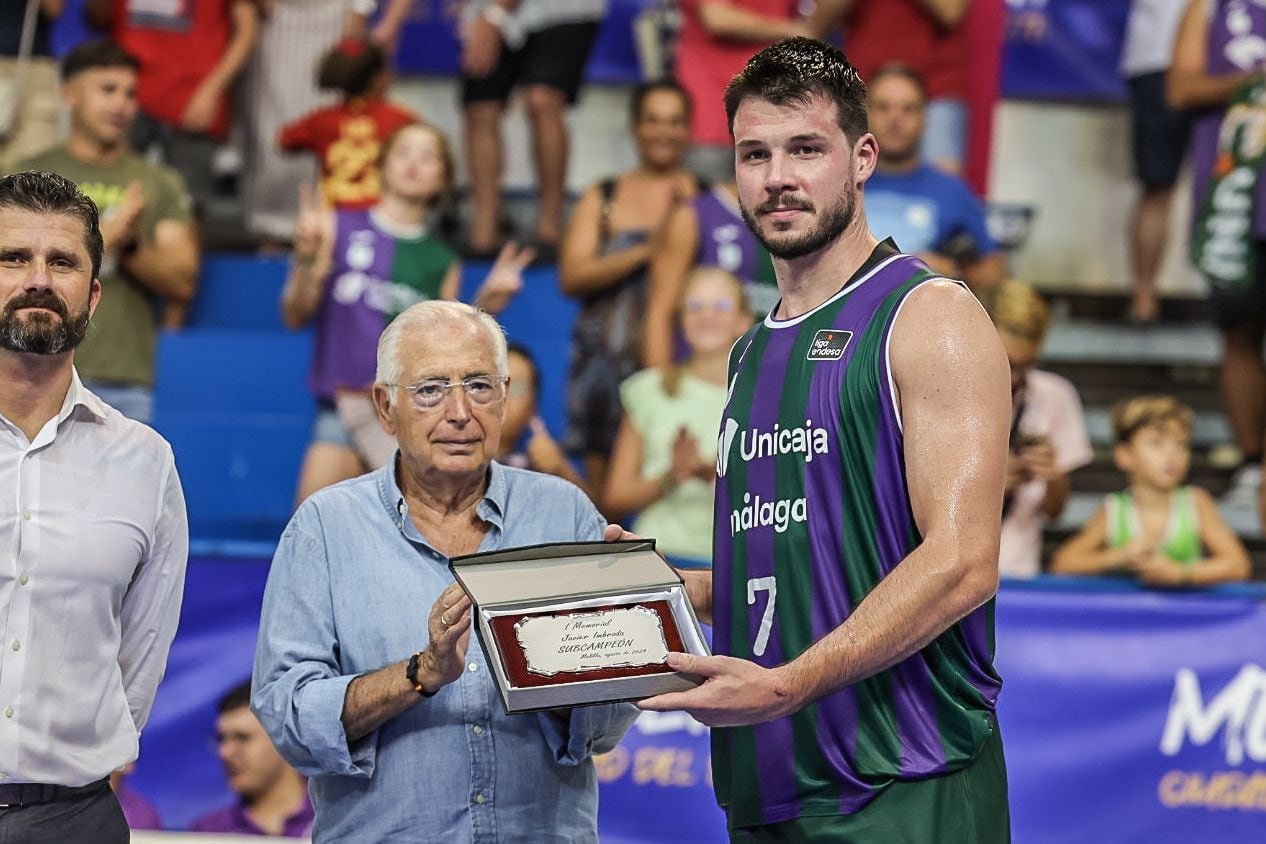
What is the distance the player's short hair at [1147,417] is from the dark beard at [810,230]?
3566 millimetres

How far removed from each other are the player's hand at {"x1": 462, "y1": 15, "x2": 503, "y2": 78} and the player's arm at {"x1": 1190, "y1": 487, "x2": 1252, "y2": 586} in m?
3.82

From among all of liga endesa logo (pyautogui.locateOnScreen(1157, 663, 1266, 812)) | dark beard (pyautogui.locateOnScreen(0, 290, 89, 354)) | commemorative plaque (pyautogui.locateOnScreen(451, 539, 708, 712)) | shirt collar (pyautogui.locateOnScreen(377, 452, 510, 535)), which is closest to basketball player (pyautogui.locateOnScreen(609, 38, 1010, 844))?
commemorative plaque (pyautogui.locateOnScreen(451, 539, 708, 712))

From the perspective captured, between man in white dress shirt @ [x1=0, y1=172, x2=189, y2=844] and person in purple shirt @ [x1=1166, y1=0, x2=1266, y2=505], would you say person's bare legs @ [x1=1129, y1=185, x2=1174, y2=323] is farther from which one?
man in white dress shirt @ [x1=0, y1=172, x2=189, y2=844]

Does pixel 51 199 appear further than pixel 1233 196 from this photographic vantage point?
No

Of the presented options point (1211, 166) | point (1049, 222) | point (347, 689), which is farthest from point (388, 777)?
point (1049, 222)

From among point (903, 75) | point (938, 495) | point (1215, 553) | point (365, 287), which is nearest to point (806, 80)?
point (938, 495)

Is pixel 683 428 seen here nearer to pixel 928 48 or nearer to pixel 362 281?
pixel 362 281

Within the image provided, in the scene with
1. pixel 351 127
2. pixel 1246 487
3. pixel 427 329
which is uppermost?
pixel 351 127

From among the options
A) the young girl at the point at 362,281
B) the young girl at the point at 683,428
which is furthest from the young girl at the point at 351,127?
the young girl at the point at 683,428

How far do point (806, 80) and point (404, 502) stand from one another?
1162 millimetres

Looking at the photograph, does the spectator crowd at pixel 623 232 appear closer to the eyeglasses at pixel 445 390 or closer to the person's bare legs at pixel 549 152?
the person's bare legs at pixel 549 152

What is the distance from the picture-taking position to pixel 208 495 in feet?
25.4

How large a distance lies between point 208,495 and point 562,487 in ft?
15.1

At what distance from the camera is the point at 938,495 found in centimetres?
277
